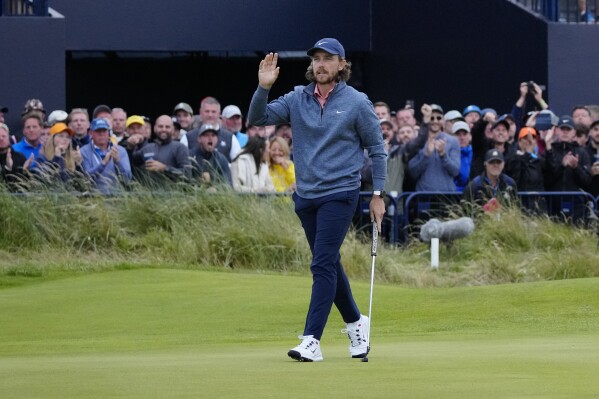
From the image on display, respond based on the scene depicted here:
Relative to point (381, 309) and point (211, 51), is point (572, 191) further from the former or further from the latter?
point (211, 51)

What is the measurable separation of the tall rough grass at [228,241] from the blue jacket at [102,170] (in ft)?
0.75

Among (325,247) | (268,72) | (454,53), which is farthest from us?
(454,53)

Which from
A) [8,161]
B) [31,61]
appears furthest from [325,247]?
[31,61]

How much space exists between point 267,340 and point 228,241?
530cm

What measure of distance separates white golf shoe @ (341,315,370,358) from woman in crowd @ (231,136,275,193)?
27.6 ft

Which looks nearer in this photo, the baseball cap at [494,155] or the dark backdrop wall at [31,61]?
the baseball cap at [494,155]

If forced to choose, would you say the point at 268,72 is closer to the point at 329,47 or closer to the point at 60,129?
the point at 329,47

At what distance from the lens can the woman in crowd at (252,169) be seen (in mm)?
17500

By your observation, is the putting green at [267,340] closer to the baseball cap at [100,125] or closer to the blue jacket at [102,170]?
the blue jacket at [102,170]

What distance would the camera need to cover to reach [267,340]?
11625 millimetres

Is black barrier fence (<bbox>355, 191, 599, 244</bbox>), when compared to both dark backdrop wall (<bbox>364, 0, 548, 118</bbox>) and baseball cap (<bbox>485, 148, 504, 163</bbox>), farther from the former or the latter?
dark backdrop wall (<bbox>364, 0, 548, 118</bbox>)

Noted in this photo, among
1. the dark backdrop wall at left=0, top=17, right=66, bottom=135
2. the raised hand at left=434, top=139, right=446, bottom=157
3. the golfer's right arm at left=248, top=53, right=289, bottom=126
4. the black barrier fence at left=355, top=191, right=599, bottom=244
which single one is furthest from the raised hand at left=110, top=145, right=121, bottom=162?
Result: the golfer's right arm at left=248, top=53, right=289, bottom=126

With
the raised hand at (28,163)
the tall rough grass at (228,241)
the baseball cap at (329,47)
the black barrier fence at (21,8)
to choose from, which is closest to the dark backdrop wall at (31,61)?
the black barrier fence at (21,8)

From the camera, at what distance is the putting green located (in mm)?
6875
